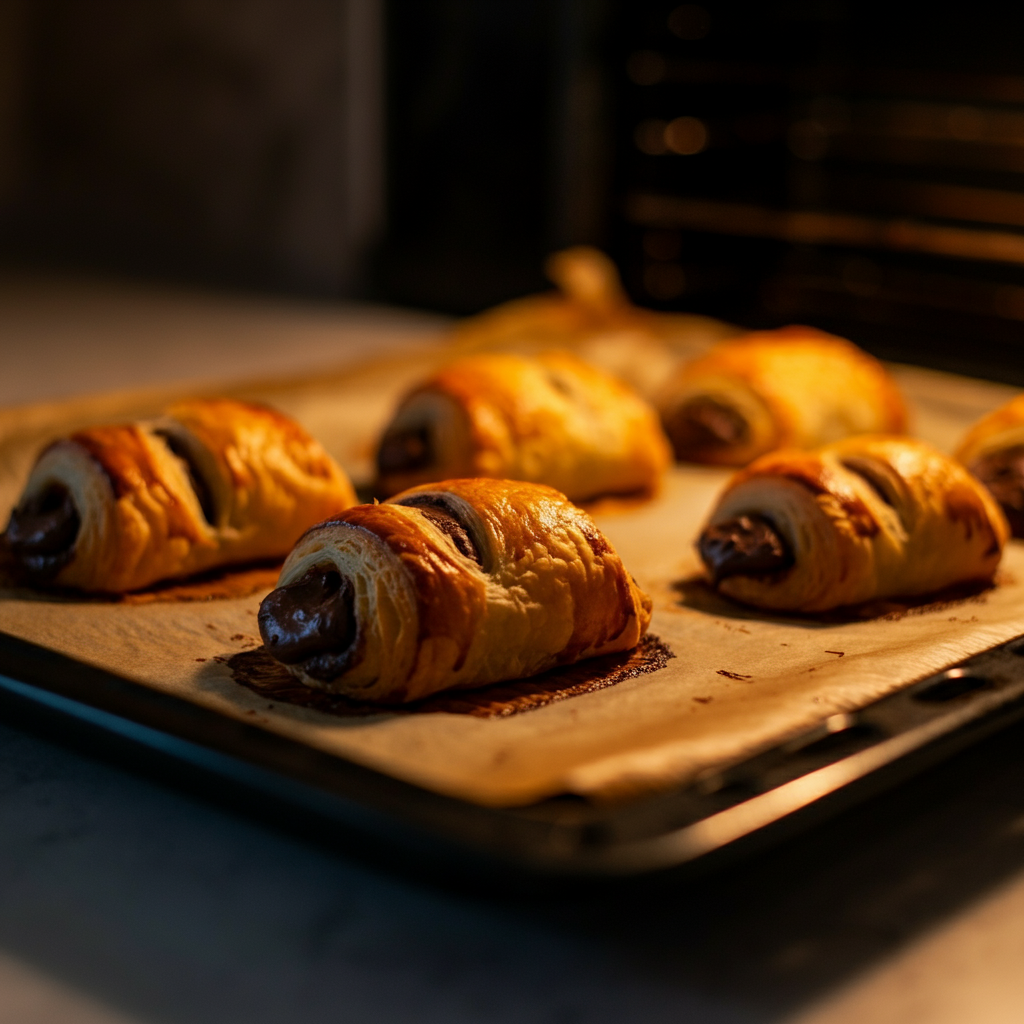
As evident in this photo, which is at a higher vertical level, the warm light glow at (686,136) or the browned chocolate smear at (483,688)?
the warm light glow at (686,136)

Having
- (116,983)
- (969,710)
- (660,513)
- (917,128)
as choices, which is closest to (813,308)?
(917,128)

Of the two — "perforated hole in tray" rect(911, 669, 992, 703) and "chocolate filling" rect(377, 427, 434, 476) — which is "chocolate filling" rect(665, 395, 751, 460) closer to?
"chocolate filling" rect(377, 427, 434, 476)

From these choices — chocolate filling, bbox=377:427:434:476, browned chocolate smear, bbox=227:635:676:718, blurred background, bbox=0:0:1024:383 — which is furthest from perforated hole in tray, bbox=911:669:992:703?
blurred background, bbox=0:0:1024:383

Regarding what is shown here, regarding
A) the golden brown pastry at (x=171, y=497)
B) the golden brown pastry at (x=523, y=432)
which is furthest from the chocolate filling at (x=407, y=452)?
the golden brown pastry at (x=171, y=497)

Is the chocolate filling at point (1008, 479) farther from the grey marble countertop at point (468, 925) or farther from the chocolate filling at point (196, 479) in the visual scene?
the chocolate filling at point (196, 479)

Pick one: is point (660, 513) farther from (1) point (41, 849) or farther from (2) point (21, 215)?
(2) point (21, 215)
